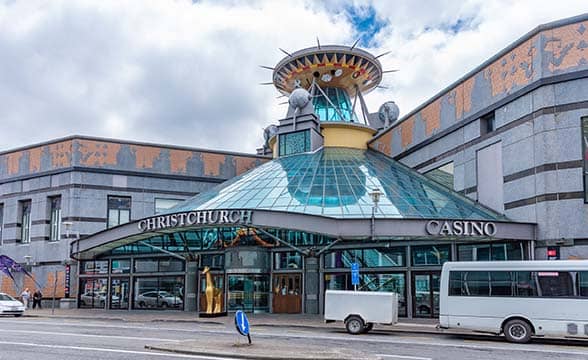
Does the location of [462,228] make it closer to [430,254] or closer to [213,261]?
[430,254]

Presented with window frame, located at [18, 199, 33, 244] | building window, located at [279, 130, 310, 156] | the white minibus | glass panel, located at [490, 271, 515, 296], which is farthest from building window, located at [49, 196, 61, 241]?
glass panel, located at [490, 271, 515, 296]

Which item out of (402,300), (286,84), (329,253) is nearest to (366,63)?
(286,84)

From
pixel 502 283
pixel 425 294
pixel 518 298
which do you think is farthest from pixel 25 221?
pixel 518 298

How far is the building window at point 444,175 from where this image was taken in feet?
107

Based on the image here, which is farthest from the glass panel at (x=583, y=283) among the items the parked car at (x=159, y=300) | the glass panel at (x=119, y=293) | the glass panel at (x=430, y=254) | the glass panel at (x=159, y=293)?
the glass panel at (x=119, y=293)

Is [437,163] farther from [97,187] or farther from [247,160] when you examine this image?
[97,187]

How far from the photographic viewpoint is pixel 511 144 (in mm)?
27094

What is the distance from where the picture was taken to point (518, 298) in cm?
2027

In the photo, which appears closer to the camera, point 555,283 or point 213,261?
point 555,283

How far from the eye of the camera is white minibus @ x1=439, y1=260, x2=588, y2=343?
63.7 ft

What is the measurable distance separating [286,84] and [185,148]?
9162 mm

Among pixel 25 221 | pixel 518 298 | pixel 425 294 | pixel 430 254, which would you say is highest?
pixel 25 221

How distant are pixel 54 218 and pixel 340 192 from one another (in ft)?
77.3

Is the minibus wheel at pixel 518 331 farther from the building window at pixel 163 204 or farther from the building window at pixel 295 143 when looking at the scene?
the building window at pixel 163 204
